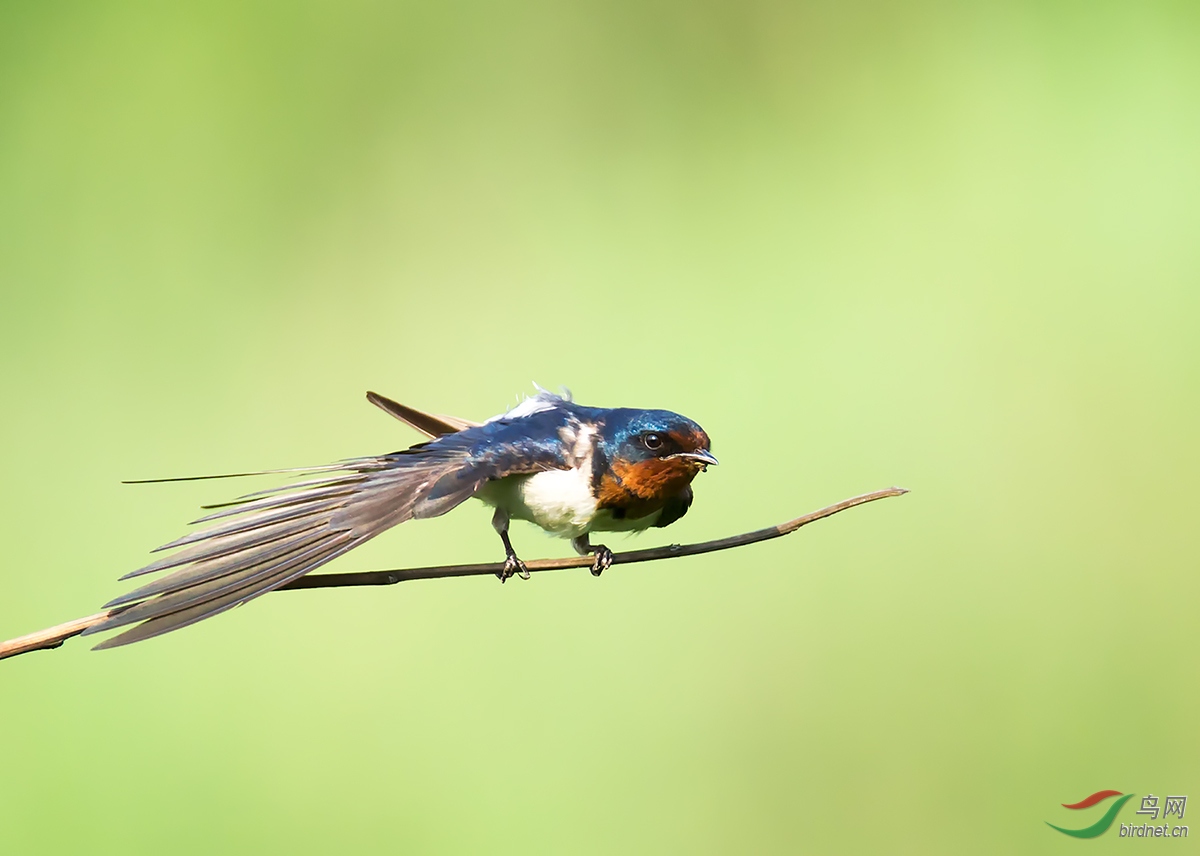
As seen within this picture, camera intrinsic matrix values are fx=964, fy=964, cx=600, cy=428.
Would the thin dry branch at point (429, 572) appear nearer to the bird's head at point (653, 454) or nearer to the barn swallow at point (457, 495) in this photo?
the barn swallow at point (457, 495)

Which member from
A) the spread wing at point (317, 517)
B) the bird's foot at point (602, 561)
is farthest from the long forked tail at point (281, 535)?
the bird's foot at point (602, 561)

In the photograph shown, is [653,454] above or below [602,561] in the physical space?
above

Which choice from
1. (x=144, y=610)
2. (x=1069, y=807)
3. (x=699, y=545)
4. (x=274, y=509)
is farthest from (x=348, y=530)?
(x=1069, y=807)

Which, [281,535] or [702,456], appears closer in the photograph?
[281,535]

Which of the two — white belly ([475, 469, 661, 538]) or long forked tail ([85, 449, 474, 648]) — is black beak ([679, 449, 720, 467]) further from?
long forked tail ([85, 449, 474, 648])

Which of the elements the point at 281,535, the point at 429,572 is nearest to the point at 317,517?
the point at 281,535

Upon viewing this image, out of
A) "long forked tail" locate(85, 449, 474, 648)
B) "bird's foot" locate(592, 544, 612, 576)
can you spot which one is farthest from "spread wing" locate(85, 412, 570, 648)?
"bird's foot" locate(592, 544, 612, 576)

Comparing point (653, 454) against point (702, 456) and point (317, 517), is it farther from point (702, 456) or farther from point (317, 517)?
point (317, 517)
